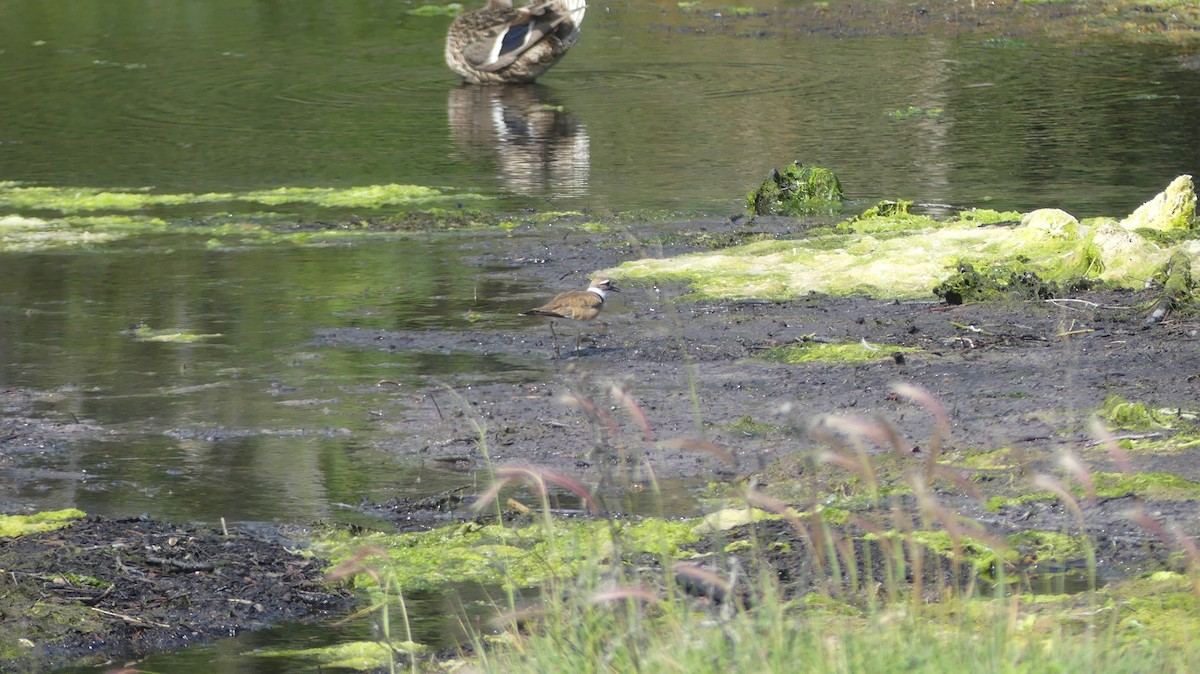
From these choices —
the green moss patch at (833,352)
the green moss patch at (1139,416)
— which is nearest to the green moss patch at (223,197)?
the green moss patch at (833,352)

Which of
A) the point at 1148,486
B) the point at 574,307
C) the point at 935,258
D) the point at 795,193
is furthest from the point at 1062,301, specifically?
the point at 795,193

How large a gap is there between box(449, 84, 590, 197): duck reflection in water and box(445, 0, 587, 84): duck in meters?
0.17

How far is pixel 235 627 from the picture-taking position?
4.87 m

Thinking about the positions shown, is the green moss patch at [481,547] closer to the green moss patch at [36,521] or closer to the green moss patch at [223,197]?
the green moss patch at [36,521]

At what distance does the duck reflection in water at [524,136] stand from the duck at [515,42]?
169mm

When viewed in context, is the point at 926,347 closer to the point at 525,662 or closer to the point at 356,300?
the point at 356,300

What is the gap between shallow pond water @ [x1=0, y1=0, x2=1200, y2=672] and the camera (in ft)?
21.8

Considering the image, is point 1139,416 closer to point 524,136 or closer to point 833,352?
point 833,352

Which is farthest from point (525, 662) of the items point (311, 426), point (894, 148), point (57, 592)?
point (894, 148)

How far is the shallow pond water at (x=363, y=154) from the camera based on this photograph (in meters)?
6.64

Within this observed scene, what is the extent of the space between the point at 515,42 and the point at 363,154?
3902mm

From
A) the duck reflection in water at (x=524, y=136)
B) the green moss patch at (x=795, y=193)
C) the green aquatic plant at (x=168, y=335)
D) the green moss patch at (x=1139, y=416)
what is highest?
the green moss patch at (x=1139, y=416)

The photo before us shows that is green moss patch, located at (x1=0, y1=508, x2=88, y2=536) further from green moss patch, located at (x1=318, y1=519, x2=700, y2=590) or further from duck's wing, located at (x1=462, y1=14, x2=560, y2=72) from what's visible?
duck's wing, located at (x1=462, y1=14, x2=560, y2=72)

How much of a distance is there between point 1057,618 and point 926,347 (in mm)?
3309
